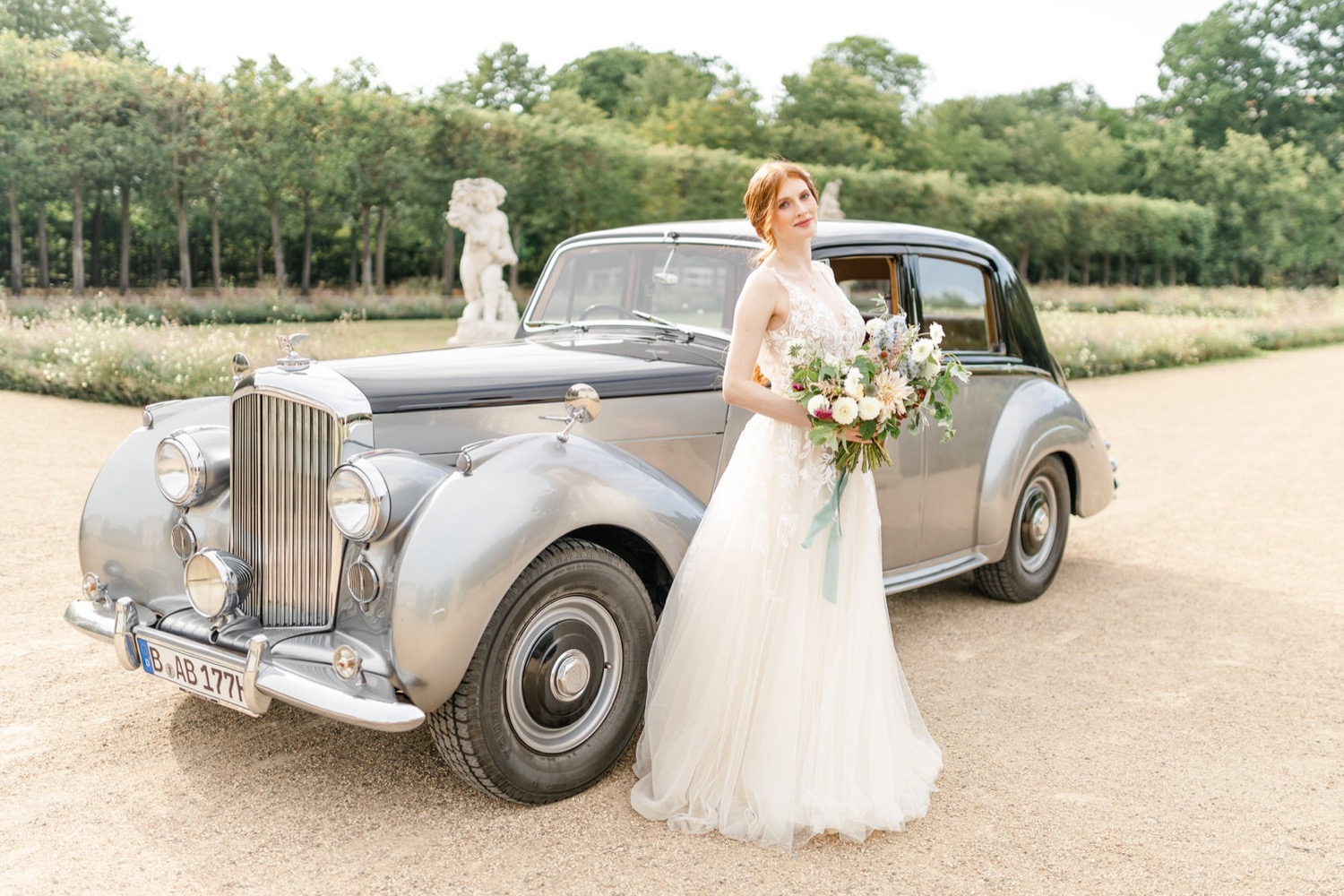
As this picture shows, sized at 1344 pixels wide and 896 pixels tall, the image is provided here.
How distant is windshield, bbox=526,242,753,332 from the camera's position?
14.3ft

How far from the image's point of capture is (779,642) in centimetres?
328

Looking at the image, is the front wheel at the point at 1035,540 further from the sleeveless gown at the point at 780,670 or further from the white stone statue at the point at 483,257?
the white stone statue at the point at 483,257

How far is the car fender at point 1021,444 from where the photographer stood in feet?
16.7

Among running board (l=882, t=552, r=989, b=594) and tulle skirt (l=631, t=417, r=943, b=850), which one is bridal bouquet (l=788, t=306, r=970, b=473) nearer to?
tulle skirt (l=631, t=417, r=943, b=850)

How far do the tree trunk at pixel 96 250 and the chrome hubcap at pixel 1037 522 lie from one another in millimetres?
26538

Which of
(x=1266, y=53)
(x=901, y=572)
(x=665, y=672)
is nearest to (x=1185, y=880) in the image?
(x=665, y=672)

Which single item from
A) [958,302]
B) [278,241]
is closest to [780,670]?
[958,302]

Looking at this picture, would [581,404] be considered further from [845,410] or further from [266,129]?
[266,129]

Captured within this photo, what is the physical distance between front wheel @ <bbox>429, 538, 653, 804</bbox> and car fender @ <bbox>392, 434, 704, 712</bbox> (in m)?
0.10

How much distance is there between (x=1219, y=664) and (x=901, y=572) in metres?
1.51

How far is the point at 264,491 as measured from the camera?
136 inches

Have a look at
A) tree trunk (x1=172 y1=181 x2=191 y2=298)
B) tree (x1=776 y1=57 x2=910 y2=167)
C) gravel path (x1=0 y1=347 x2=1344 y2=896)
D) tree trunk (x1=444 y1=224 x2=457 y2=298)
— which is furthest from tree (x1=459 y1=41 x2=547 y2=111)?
gravel path (x1=0 y1=347 x2=1344 y2=896)

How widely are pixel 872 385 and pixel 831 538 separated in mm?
497

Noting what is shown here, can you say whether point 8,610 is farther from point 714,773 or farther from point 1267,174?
point 1267,174
